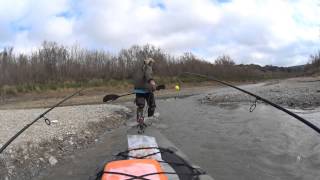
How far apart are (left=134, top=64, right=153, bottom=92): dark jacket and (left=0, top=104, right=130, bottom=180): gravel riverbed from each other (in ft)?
7.17

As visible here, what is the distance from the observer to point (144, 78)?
15211 mm

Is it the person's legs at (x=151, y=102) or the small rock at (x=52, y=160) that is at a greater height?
the person's legs at (x=151, y=102)

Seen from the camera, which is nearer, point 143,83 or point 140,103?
point 143,83

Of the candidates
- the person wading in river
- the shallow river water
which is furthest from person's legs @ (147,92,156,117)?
the shallow river water

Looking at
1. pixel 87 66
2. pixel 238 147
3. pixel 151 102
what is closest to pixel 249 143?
pixel 238 147

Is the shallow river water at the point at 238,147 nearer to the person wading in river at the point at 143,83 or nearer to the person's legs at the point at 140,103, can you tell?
the person's legs at the point at 140,103

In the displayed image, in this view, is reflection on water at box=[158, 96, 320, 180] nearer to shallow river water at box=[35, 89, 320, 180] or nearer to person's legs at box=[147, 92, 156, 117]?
shallow river water at box=[35, 89, 320, 180]

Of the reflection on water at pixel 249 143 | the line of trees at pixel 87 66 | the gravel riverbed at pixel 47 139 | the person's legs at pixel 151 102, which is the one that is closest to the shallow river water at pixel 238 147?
the reflection on water at pixel 249 143

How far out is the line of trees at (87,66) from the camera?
4709 centimetres

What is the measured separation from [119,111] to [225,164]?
1148cm

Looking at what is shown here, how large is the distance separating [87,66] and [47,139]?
128 feet

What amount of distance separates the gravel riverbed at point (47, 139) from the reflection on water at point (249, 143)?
8.31 ft

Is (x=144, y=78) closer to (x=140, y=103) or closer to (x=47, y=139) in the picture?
(x=140, y=103)

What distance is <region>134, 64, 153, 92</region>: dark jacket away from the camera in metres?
15.1
